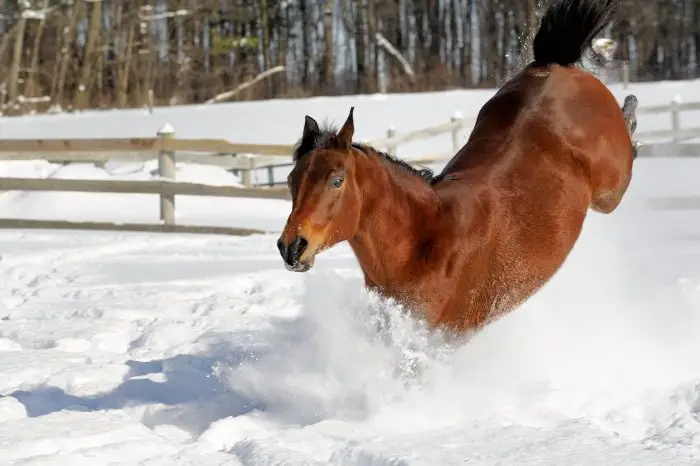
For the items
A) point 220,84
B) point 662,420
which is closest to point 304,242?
point 662,420

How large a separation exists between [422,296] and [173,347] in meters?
2.10

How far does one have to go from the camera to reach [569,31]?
5.33 m

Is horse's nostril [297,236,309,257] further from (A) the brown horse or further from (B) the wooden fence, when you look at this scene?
(B) the wooden fence

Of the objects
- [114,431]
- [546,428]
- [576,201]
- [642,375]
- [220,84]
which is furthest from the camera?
[220,84]

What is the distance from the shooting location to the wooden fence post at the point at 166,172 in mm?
11148

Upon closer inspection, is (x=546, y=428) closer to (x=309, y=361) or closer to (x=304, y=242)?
(x=304, y=242)

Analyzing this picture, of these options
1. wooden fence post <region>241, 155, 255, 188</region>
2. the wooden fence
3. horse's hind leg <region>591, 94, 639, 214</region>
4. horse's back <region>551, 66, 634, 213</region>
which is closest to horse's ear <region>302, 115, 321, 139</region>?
horse's back <region>551, 66, 634, 213</region>

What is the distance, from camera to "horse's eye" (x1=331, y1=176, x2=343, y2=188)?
3619 mm

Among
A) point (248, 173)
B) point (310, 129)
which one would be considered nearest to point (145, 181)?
point (248, 173)

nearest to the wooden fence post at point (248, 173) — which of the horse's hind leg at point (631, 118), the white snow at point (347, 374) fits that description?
the white snow at point (347, 374)

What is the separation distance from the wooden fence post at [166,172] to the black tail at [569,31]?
6.54 meters

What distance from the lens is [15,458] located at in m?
3.54

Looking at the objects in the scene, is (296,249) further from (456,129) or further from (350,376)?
(456,129)

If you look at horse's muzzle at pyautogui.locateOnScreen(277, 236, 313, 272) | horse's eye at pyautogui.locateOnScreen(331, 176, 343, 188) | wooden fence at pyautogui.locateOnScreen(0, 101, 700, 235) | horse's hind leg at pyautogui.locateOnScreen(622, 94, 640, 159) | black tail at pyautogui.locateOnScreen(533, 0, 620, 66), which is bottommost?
wooden fence at pyautogui.locateOnScreen(0, 101, 700, 235)
